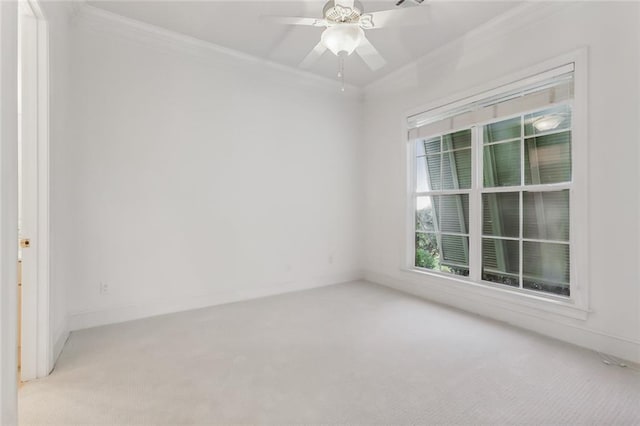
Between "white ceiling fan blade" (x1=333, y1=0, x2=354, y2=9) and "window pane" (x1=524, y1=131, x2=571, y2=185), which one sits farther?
"window pane" (x1=524, y1=131, x2=571, y2=185)

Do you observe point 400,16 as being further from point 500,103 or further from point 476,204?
point 476,204

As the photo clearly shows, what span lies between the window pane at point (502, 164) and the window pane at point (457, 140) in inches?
9.6

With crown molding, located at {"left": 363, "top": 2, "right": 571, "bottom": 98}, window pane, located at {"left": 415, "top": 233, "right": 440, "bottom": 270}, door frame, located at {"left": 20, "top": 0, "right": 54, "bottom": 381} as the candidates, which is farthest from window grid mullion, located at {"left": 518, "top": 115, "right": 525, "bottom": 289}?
door frame, located at {"left": 20, "top": 0, "right": 54, "bottom": 381}

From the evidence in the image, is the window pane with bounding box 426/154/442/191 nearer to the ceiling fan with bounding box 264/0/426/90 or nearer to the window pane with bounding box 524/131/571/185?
the window pane with bounding box 524/131/571/185

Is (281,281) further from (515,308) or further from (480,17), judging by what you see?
(480,17)

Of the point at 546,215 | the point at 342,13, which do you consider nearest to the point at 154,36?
the point at 342,13

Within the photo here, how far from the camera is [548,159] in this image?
111 inches

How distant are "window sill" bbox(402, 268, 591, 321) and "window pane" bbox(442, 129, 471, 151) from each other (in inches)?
59.4

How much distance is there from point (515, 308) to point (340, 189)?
8.49 feet

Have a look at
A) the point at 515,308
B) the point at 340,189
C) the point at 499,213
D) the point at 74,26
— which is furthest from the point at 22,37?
the point at 515,308

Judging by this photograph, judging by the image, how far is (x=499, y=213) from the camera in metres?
3.21

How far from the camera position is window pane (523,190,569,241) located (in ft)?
8.93

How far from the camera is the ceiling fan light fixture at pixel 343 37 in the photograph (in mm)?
1989

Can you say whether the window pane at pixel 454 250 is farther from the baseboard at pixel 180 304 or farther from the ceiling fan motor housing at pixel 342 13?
the ceiling fan motor housing at pixel 342 13
